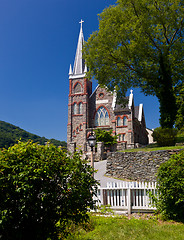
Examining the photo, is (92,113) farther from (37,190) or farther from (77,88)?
(37,190)

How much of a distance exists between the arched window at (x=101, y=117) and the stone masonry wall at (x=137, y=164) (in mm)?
22813

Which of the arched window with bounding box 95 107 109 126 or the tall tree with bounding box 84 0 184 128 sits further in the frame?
the arched window with bounding box 95 107 109 126

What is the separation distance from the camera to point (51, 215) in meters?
4.15

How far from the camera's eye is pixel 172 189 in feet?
23.5

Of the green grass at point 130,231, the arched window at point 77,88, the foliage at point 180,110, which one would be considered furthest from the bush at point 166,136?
the arched window at point 77,88

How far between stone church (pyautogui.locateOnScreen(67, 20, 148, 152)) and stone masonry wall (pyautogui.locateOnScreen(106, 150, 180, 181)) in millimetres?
19988

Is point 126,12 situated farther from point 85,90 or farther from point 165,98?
point 85,90

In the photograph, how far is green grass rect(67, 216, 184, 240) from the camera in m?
5.57

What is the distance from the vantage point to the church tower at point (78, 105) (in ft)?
129

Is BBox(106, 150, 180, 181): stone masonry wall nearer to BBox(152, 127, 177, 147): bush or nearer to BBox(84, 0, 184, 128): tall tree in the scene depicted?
BBox(152, 127, 177, 147): bush

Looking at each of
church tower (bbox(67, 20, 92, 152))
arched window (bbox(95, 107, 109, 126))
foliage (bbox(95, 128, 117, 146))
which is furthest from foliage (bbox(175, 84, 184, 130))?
church tower (bbox(67, 20, 92, 152))

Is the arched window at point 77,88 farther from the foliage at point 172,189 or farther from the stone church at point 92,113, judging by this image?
the foliage at point 172,189

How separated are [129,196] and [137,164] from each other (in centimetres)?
683

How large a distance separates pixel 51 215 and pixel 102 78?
20.3 metres
